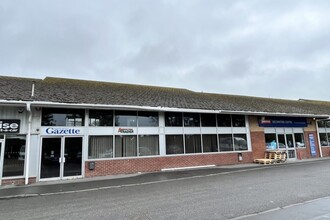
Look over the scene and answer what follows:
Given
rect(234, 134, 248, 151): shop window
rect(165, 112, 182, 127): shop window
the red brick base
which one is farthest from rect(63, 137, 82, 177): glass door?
rect(234, 134, 248, 151): shop window

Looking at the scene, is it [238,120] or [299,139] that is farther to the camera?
[299,139]

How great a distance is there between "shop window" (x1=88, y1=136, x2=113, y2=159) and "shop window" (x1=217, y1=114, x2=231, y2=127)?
7370 mm

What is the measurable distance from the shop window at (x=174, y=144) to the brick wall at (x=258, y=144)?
5.80 metres

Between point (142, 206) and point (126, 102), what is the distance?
24.9ft

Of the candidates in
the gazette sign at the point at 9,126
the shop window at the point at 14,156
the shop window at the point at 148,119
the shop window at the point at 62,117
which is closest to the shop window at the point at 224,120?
the shop window at the point at 148,119

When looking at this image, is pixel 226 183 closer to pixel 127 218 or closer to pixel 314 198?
pixel 314 198

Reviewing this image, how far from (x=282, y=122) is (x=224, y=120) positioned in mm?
5637

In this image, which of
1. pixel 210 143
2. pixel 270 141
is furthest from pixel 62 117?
pixel 270 141

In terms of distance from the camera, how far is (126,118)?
13117 millimetres

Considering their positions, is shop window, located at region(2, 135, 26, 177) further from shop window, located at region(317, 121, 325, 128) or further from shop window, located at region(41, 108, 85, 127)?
shop window, located at region(317, 121, 325, 128)

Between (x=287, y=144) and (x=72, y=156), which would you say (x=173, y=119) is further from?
(x=287, y=144)

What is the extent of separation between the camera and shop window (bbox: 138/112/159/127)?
1345 cm

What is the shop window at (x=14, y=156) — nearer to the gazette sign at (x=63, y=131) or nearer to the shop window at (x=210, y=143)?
the gazette sign at (x=63, y=131)

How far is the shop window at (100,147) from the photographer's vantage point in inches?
477
